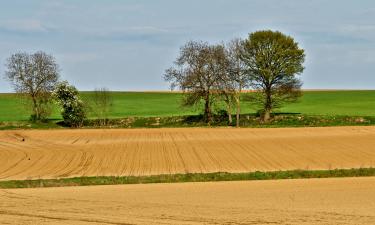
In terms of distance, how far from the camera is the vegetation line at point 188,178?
22766 mm

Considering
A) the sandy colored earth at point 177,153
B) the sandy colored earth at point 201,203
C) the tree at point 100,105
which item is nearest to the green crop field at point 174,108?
the tree at point 100,105

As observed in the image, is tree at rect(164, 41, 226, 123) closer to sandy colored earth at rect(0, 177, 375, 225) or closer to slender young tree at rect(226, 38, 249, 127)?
slender young tree at rect(226, 38, 249, 127)

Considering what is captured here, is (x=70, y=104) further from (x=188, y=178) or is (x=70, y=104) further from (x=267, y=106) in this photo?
(x=188, y=178)

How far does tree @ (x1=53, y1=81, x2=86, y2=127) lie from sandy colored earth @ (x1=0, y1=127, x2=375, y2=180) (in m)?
21.9

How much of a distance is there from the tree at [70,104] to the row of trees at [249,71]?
13.2m

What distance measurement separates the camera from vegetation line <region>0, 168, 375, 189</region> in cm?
2277

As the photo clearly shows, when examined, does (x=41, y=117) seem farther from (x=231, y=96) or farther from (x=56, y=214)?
(x=56, y=214)

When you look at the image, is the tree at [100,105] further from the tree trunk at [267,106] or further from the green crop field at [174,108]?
the tree trunk at [267,106]

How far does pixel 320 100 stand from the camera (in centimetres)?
9994

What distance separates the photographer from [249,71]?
221ft

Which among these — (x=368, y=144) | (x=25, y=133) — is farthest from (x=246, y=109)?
(x=368, y=144)

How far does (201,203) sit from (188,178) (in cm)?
678

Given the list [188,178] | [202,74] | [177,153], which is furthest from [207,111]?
[188,178]

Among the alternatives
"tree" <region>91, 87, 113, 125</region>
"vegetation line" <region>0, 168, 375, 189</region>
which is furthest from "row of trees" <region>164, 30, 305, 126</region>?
"vegetation line" <region>0, 168, 375, 189</region>
